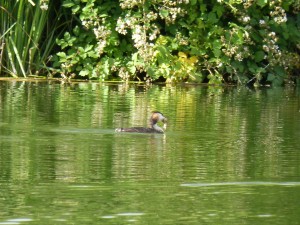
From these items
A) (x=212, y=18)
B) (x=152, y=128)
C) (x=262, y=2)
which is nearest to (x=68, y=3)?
(x=212, y=18)

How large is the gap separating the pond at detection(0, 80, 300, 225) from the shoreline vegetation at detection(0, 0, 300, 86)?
295 centimetres

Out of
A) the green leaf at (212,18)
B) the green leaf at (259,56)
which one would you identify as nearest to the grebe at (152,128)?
the green leaf at (212,18)

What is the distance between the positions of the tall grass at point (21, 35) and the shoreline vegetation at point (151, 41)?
0.06 feet

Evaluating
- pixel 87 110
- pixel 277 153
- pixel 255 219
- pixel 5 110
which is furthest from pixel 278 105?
pixel 255 219

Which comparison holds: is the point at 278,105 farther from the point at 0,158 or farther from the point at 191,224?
the point at 191,224

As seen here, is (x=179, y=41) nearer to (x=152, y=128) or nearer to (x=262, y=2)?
(x=262, y=2)

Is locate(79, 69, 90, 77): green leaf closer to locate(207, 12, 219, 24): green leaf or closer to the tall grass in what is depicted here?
the tall grass

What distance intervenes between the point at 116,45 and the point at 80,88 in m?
1.98

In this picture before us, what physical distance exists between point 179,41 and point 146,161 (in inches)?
394

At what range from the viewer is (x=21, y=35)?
805 inches

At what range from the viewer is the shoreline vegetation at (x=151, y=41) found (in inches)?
803

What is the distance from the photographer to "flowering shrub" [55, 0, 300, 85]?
20.4 m

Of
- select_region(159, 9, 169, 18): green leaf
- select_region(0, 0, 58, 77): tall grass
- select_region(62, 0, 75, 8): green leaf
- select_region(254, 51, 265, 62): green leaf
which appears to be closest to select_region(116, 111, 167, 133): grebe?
select_region(159, 9, 169, 18): green leaf

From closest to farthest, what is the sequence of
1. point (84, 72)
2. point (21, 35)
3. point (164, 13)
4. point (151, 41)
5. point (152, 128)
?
point (152, 128) → point (164, 13) → point (21, 35) → point (84, 72) → point (151, 41)
